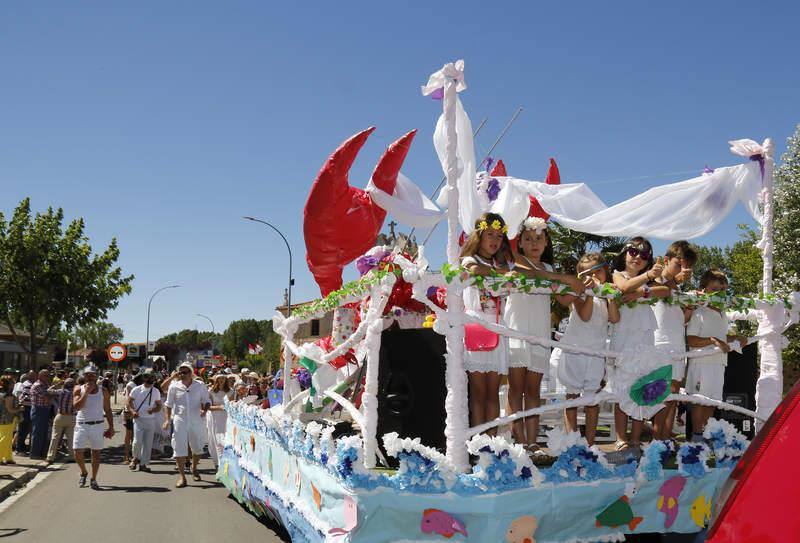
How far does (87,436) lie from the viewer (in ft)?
36.7

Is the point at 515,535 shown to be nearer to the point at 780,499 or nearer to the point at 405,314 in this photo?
the point at 780,499

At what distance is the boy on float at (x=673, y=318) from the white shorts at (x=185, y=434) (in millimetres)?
A: 7665

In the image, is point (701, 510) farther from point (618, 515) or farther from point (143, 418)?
point (143, 418)

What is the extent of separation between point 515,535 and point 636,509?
929mm

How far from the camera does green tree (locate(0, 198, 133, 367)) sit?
2170 centimetres

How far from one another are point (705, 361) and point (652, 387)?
1140mm

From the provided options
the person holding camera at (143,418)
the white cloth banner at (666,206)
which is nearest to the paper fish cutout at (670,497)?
the white cloth banner at (666,206)

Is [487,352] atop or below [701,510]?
atop

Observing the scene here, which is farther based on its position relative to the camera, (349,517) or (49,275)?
(49,275)

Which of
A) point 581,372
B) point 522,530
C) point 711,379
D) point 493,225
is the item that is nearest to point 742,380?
point 711,379

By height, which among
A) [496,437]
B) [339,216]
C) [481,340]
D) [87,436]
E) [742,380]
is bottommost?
[87,436]

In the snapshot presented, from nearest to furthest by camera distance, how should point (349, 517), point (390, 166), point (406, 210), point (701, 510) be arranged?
point (349, 517), point (701, 510), point (406, 210), point (390, 166)

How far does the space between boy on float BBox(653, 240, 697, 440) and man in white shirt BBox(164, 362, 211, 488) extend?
7646mm

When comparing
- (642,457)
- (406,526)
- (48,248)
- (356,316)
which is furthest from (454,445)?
(48,248)
